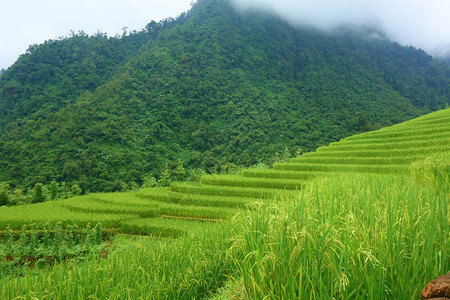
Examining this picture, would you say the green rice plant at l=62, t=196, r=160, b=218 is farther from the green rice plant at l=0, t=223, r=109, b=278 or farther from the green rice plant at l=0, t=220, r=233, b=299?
the green rice plant at l=0, t=220, r=233, b=299

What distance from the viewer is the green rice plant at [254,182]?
9.46 meters

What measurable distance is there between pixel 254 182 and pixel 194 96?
2765 centimetres

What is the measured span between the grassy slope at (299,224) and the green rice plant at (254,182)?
0.04m

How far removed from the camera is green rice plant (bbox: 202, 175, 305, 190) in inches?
372

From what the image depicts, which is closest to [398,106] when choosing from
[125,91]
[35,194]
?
[125,91]

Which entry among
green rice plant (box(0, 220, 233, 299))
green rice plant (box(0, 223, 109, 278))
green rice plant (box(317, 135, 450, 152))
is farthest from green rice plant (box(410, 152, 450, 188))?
green rice plant (box(0, 223, 109, 278))

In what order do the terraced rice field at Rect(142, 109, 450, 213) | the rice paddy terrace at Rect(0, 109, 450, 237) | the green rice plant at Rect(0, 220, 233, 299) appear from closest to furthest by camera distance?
1. the green rice plant at Rect(0, 220, 233, 299)
2. the rice paddy terrace at Rect(0, 109, 450, 237)
3. the terraced rice field at Rect(142, 109, 450, 213)

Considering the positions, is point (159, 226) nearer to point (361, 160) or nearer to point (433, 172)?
point (433, 172)

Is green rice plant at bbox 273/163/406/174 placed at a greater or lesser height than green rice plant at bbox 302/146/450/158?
lesser

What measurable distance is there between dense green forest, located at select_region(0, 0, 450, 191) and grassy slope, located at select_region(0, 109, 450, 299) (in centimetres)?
979

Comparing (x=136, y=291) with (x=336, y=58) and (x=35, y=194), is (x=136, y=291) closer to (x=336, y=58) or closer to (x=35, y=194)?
(x=35, y=194)

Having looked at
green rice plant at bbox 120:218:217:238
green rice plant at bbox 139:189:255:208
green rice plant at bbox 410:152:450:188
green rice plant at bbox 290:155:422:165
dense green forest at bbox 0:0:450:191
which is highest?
dense green forest at bbox 0:0:450:191

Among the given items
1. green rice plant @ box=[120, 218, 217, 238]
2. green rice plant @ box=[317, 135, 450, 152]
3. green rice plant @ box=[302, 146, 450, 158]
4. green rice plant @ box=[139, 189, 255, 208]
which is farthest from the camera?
green rice plant @ box=[317, 135, 450, 152]

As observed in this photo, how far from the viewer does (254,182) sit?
33.2 ft
